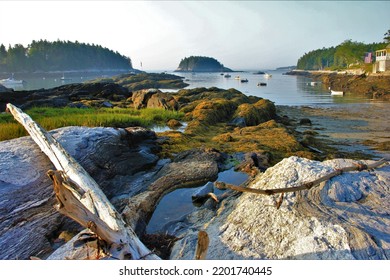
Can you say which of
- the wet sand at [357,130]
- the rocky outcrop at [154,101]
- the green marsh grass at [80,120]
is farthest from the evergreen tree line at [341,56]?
the green marsh grass at [80,120]

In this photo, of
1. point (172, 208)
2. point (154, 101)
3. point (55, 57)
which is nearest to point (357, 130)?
point (154, 101)

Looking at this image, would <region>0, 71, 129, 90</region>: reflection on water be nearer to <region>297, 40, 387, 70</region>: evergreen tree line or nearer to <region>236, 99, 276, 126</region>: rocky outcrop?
<region>236, 99, 276, 126</region>: rocky outcrop

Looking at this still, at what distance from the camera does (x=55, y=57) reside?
145 meters

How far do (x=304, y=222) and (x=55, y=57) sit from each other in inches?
6399

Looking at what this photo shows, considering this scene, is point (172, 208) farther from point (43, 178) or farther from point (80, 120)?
point (80, 120)

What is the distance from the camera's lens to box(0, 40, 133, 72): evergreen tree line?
125 meters

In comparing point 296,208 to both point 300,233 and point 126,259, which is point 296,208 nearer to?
point 300,233

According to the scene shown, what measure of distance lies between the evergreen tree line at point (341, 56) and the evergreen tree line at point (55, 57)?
115m

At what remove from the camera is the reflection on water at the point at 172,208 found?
577cm

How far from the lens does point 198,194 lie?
21.6 feet

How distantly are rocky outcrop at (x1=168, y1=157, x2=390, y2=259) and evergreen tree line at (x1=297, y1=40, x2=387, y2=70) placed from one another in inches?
3236

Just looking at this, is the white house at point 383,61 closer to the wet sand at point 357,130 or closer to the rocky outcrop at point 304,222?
the wet sand at point 357,130

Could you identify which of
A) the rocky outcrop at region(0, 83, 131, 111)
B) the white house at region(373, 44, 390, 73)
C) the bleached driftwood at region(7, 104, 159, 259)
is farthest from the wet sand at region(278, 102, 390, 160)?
the white house at region(373, 44, 390, 73)
